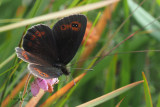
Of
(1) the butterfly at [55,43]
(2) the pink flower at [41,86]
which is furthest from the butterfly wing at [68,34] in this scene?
(2) the pink flower at [41,86]

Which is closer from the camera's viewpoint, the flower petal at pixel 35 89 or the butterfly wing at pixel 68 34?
the flower petal at pixel 35 89

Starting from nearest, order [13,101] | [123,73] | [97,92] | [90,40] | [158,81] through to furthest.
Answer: [13,101] < [123,73] < [90,40] < [97,92] < [158,81]

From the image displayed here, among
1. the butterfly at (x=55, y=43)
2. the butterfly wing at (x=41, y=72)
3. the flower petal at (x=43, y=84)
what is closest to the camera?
the butterfly wing at (x=41, y=72)

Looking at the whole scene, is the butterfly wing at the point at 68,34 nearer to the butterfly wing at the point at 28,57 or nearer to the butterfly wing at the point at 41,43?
the butterfly wing at the point at 41,43

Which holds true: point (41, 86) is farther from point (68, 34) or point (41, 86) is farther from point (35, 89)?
point (68, 34)

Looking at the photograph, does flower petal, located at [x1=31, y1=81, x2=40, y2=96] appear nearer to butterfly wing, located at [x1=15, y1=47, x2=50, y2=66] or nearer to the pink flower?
the pink flower

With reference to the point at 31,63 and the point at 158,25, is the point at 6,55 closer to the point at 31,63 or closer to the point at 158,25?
the point at 31,63

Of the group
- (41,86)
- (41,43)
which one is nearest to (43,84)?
(41,86)

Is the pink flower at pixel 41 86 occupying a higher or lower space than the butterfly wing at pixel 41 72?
lower

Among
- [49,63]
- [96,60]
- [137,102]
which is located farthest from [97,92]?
[49,63]
